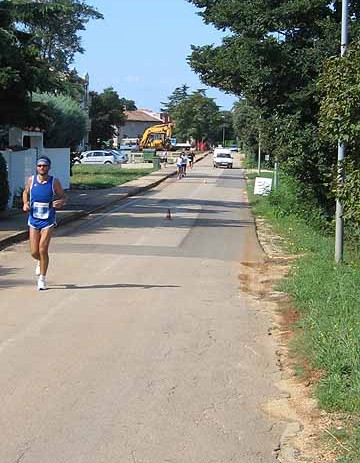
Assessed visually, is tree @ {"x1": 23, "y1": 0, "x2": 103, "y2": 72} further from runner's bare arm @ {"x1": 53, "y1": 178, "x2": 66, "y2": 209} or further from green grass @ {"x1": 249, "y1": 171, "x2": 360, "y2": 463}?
runner's bare arm @ {"x1": 53, "y1": 178, "x2": 66, "y2": 209}

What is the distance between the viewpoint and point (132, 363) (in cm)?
715

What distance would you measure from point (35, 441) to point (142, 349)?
2649 mm

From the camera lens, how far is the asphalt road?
16.9ft

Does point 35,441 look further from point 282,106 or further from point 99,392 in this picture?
point 282,106

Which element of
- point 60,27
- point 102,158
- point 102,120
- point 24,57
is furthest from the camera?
point 102,120

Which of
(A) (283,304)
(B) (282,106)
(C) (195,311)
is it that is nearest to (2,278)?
(C) (195,311)

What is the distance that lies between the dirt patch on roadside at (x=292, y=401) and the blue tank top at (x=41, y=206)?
10.4ft

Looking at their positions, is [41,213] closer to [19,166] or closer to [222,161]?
[19,166]

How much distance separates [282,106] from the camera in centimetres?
2089

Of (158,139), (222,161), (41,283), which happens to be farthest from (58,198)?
(158,139)

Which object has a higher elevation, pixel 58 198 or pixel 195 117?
pixel 195 117

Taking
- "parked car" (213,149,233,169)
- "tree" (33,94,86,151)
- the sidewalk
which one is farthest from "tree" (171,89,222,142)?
"tree" (33,94,86,151)

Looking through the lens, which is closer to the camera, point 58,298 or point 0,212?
point 58,298

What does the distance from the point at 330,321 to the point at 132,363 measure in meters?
2.32
